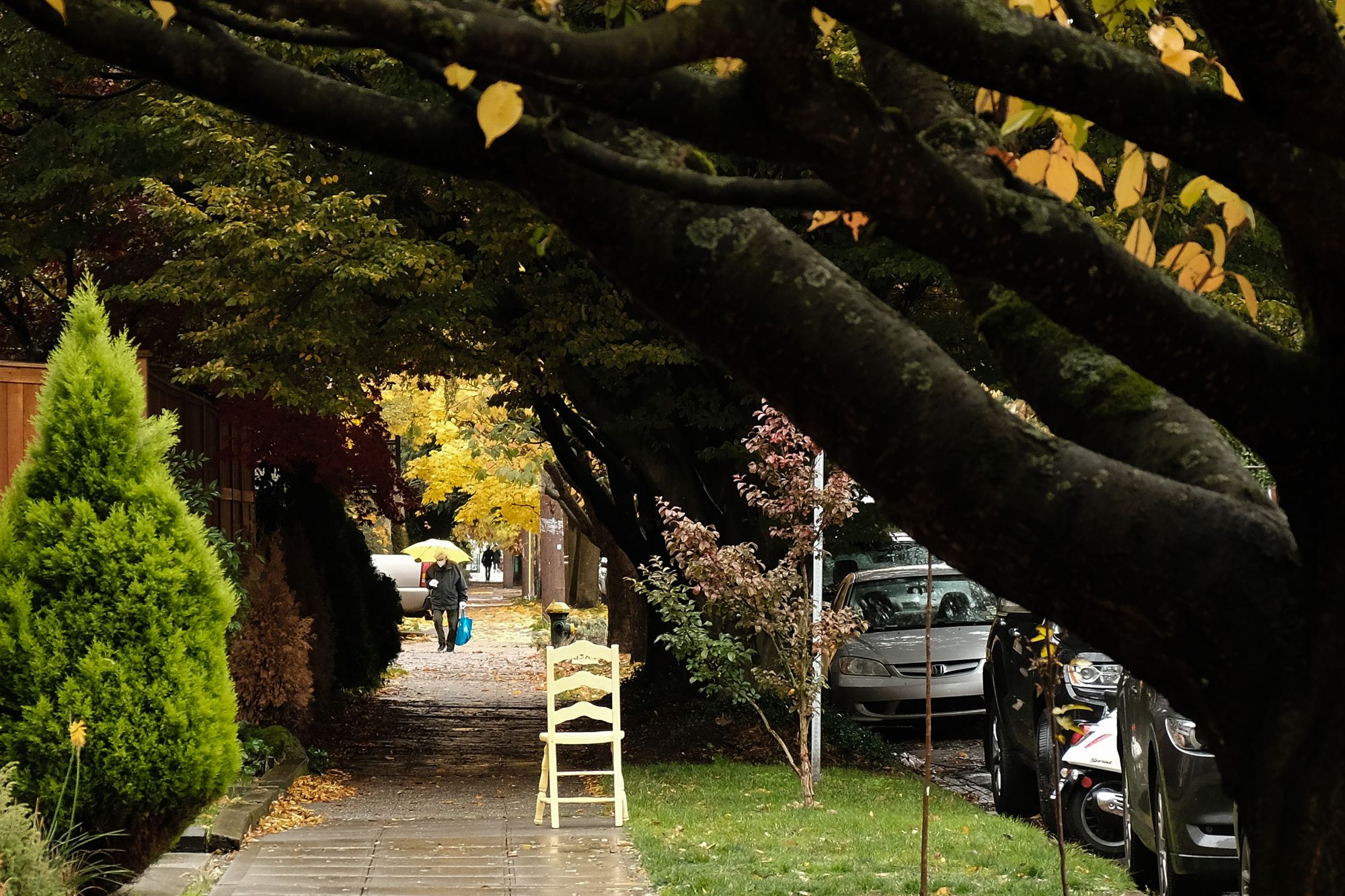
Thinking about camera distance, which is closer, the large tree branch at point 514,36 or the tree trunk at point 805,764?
the large tree branch at point 514,36

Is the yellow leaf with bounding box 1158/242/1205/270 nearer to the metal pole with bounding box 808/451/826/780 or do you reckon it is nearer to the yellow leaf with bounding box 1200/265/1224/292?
the yellow leaf with bounding box 1200/265/1224/292

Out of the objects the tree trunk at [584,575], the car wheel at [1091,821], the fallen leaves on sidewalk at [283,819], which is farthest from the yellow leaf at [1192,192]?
the tree trunk at [584,575]

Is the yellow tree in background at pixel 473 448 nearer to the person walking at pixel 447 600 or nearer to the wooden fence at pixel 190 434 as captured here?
the person walking at pixel 447 600

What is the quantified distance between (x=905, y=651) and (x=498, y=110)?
14802mm

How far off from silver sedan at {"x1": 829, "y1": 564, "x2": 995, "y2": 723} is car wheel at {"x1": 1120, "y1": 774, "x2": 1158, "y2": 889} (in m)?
7.32

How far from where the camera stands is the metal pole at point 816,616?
40.0 feet

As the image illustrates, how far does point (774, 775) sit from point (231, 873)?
579cm

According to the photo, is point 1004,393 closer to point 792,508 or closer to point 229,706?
point 792,508

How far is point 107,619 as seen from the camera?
311 inches

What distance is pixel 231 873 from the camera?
30.4ft

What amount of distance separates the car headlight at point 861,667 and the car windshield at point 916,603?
406 millimetres

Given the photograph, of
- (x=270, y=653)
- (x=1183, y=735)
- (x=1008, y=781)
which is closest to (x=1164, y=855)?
(x=1183, y=735)

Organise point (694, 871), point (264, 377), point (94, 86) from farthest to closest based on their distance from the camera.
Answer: point (94, 86) < point (264, 377) < point (694, 871)

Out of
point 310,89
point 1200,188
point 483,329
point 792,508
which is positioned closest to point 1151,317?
point 1200,188
